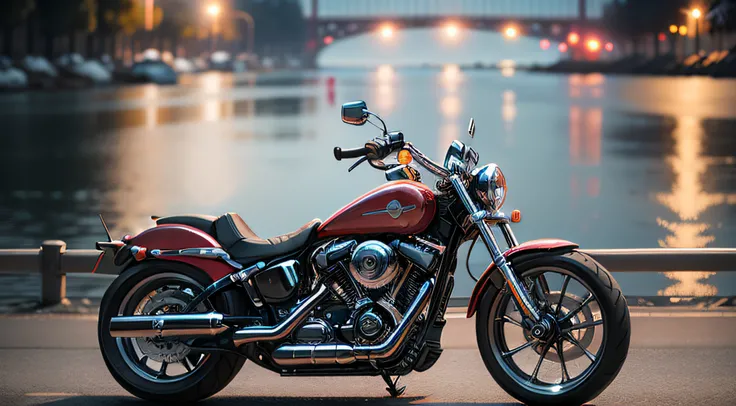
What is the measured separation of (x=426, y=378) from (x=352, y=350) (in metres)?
1.03

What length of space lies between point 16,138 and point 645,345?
24.8 meters

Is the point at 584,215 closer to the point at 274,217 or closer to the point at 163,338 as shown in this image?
the point at 274,217

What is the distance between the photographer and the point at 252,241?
5742 mm

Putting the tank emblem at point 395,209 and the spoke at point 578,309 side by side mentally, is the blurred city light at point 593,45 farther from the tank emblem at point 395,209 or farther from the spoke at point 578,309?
the tank emblem at point 395,209

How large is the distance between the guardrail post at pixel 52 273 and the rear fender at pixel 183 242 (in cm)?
256

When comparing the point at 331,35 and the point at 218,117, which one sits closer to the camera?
the point at 218,117

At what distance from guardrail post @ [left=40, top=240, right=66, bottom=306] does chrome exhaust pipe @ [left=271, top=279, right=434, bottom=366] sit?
3.15 metres

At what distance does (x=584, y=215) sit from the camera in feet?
51.8

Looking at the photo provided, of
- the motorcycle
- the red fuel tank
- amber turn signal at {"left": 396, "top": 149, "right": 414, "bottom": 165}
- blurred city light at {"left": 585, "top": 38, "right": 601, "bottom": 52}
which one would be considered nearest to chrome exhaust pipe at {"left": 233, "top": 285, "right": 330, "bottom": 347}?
the motorcycle

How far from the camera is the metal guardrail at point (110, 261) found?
7.87m

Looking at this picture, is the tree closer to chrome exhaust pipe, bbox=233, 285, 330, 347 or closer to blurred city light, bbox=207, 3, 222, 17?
chrome exhaust pipe, bbox=233, 285, 330, 347

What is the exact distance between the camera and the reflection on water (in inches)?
387

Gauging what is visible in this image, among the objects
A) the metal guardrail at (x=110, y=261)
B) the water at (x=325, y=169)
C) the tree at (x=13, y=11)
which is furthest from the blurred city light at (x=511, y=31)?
the metal guardrail at (x=110, y=261)

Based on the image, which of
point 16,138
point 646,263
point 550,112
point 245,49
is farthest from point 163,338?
point 245,49
